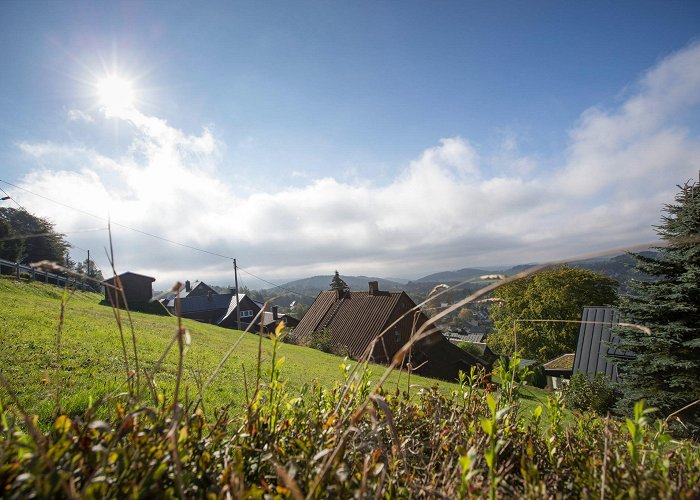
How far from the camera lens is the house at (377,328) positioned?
25.1 metres

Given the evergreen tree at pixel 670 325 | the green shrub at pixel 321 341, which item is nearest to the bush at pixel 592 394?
the evergreen tree at pixel 670 325

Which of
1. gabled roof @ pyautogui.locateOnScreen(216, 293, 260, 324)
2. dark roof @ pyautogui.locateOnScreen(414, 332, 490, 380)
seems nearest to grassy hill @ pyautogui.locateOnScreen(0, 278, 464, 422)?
dark roof @ pyautogui.locateOnScreen(414, 332, 490, 380)

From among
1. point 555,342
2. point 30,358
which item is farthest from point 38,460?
point 555,342

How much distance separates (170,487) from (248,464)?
0.29 meters

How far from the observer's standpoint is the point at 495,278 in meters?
1.25

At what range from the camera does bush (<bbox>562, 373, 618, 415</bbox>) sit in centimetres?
1680

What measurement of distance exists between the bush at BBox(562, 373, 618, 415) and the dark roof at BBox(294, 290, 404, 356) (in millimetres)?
11229

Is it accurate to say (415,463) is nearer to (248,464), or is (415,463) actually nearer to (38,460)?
(248,464)

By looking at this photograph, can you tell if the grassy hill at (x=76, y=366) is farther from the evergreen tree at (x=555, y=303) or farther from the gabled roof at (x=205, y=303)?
the gabled roof at (x=205, y=303)

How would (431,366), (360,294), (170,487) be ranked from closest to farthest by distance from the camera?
(170,487) → (431,366) → (360,294)

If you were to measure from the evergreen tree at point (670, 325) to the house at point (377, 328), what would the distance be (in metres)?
12.6

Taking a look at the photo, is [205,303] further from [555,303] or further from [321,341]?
[555,303]

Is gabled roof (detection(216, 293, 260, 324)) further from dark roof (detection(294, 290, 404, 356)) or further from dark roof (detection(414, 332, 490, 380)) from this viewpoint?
dark roof (detection(414, 332, 490, 380))

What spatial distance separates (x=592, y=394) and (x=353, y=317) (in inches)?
628
